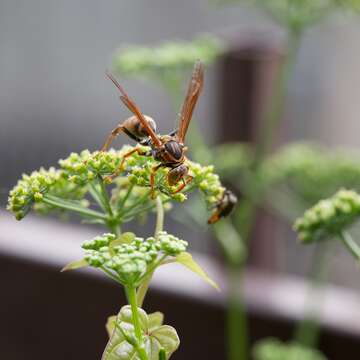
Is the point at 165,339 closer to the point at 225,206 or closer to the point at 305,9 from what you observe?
the point at 225,206

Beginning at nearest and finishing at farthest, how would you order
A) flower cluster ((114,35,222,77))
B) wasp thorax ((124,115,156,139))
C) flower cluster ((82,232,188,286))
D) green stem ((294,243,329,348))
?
flower cluster ((82,232,188,286)) < wasp thorax ((124,115,156,139)) < flower cluster ((114,35,222,77)) < green stem ((294,243,329,348))

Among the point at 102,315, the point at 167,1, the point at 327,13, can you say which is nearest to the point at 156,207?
the point at 327,13

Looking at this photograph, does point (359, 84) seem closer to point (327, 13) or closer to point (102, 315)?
point (102, 315)

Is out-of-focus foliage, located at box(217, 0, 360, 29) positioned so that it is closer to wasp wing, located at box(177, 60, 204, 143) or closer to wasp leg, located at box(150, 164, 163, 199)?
wasp wing, located at box(177, 60, 204, 143)

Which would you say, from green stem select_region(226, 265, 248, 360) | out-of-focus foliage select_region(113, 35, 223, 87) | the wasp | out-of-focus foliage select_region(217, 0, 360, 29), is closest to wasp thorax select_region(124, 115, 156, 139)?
the wasp

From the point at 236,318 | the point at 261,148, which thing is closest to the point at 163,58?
the point at 261,148

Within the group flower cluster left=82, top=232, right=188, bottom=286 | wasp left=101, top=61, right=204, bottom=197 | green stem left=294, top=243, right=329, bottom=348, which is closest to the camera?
flower cluster left=82, top=232, right=188, bottom=286
